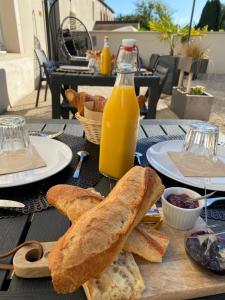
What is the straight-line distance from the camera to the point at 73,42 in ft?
15.0

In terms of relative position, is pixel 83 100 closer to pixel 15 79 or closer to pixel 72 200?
pixel 72 200

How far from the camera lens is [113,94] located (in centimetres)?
62

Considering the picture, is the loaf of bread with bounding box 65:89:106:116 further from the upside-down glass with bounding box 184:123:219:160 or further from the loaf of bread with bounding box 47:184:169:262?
the loaf of bread with bounding box 47:184:169:262

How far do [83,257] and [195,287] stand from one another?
168 mm

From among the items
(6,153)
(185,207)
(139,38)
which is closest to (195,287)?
(185,207)

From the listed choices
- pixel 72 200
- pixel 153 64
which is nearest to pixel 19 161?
pixel 72 200

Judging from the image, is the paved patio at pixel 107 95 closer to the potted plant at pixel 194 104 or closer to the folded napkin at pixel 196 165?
the potted plant at pixel 194 104

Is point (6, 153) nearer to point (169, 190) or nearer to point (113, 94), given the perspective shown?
point (113, 94)

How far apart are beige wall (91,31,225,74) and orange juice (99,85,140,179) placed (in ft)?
22.9

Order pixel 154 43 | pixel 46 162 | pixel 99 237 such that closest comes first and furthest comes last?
pixel 99 237 < pixel 46 162 < pixel 154 43

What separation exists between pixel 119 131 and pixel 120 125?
0.05 ft

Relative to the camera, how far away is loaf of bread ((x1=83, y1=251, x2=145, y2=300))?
0.32 m

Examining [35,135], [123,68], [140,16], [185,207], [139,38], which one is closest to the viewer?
[185,207]

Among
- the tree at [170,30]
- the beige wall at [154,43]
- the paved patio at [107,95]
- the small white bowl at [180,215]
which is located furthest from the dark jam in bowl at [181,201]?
the beige wall at [154,43]
